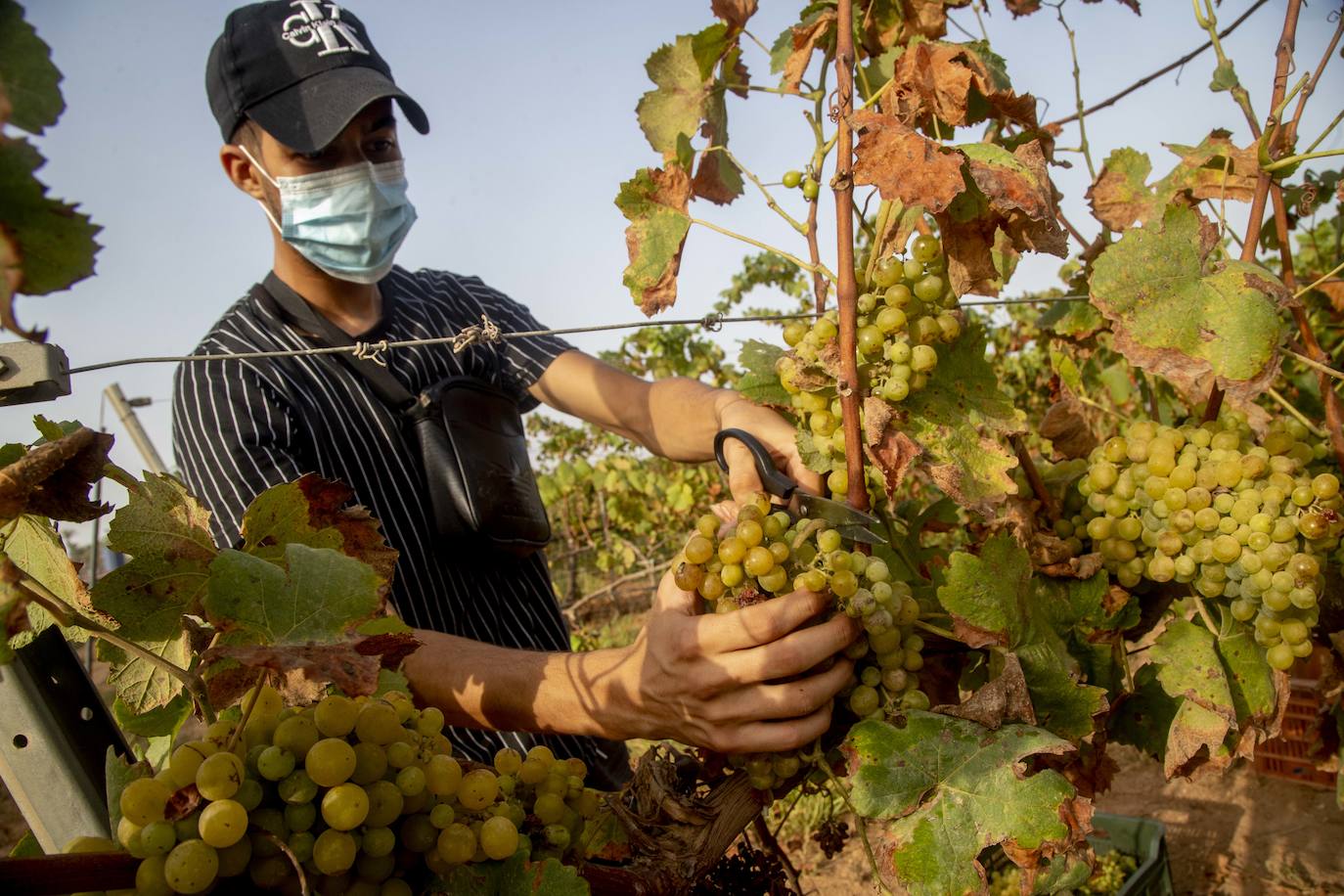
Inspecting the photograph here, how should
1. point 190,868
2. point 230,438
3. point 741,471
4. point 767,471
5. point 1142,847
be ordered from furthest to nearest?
1. point 1142,847
2. point 230,438
3. point 741,471
4. point 767,471
5. point 190,868

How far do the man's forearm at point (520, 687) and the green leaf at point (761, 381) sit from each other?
1.61ft

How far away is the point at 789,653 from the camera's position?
3.67 ft

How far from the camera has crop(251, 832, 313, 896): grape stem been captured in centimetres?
72

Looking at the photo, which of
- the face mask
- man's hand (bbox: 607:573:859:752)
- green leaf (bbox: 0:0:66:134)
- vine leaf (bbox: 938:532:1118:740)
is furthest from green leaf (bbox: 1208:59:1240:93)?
the face mask

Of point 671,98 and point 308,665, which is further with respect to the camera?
point 671,98

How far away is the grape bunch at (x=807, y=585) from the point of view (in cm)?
116

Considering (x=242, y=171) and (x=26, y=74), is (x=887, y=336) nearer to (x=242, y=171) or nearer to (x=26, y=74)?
(x=26, y=74)

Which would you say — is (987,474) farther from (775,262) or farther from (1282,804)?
(775,262)

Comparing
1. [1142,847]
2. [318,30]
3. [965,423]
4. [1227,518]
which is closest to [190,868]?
[965,423]

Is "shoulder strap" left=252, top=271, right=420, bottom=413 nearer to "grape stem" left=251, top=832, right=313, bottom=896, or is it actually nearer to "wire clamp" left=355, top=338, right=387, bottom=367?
"wire clamp" left=355, top=338, right=387, bottom=367

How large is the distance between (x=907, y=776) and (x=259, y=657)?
791 millimetres

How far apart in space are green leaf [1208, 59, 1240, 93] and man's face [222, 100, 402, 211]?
2117mm

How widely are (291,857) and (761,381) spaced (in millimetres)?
1002

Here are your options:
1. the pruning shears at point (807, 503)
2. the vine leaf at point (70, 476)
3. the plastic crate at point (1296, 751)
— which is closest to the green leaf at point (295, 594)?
the vine leaf at point (70, 476)
